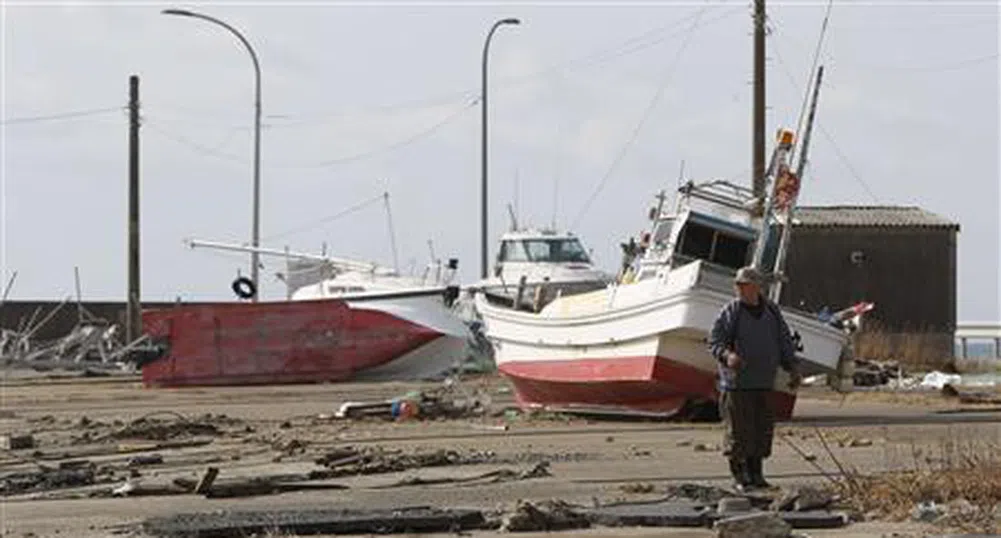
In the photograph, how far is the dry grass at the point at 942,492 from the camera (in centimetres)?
1092

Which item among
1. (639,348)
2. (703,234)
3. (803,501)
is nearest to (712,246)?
(703,234)

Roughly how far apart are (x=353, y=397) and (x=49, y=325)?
30721mm

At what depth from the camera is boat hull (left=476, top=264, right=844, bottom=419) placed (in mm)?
22016

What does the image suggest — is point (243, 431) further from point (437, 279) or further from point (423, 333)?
point (437, 279)

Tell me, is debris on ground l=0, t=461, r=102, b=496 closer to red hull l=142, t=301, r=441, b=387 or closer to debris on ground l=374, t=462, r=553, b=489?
debris on ground l=374, t=462, r=553, b=489

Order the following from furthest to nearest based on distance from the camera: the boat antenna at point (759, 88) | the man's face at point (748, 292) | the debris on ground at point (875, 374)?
the boat antenna at point (759, 88) → the debris on ground at point (875, 374) → the man's face at point (748, 292)

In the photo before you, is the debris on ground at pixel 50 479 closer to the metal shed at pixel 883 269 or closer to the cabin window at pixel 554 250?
the cabin window at pixel 554 250

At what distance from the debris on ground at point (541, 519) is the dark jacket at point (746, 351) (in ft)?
8.95

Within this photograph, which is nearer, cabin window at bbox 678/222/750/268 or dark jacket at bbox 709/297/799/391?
dark jacket at bbox 709/297/799/391

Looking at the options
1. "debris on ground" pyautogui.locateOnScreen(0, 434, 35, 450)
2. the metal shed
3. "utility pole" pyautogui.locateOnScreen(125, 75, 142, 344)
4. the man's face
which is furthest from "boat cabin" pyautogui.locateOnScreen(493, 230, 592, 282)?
the man's face

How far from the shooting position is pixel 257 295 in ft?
163

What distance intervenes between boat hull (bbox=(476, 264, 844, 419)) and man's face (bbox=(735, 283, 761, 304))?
687 cm

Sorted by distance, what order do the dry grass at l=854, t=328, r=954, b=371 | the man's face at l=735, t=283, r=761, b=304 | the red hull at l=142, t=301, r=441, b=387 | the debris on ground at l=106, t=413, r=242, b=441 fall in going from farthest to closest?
the dry grass at l=854, t=328, r=954, b=371 < the red hull at l=142, t=301, r=441, b=387 < the debris on ground at l=106, t=413, r=242, b=441 < the man's face at l=735, t=283, r=761, b=304

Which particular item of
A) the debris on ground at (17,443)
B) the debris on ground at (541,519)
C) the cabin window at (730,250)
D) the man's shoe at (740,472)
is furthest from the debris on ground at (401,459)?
the cabin window at (730,250)
